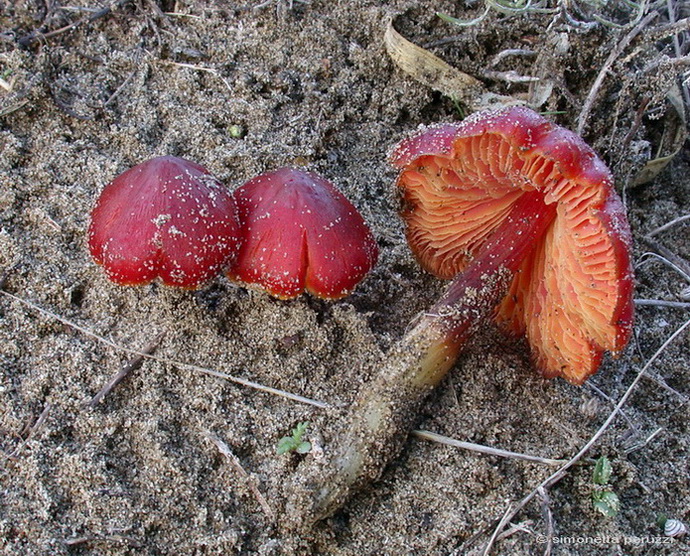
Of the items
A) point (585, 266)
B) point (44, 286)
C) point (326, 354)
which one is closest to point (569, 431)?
point (585, 266)

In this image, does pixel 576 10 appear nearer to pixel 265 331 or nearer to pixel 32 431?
pixel 265 331

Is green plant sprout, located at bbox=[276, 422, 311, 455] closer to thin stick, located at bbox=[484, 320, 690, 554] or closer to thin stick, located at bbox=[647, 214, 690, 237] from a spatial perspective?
thin stick, located at bbox=[484, 320, 690, 554]

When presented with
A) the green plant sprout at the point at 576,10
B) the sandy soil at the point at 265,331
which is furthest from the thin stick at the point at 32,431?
the green plant sprout at the point at 576,10

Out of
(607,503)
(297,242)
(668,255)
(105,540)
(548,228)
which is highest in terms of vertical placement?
(548,228)

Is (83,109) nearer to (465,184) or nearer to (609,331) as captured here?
(465,184)

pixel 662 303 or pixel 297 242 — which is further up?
pixel 297 242

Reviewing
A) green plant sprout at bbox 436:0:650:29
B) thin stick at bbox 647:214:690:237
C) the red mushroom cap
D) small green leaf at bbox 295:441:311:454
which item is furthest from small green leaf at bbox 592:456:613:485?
green plant sprout at bbox 436:0:650:29

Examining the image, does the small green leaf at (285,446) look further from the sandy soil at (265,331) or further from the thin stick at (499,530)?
the thin stick at (499,530)

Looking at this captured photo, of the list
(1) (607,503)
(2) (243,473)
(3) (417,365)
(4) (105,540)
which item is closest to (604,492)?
(1) (607,503)
